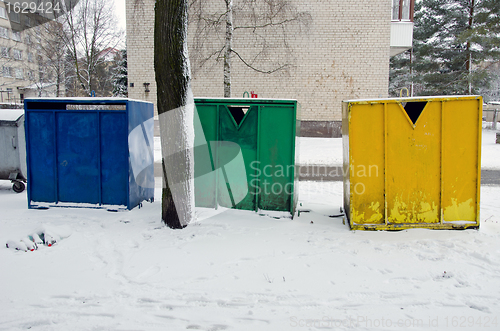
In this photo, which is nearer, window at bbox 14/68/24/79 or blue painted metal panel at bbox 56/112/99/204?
blue painted metal panel at bbox 56/112/99/204

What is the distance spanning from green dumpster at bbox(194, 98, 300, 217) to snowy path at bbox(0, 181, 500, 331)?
399 mm

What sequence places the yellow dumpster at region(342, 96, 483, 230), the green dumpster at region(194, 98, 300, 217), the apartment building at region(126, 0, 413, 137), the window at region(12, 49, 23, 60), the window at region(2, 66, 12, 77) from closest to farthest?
the yellow dumpster at region(342, 96, 483, 230) → the green dumpster at region(194, 98, 300, 217) → the apartment building at region(126, 0, 413, 137) → the window at region(2, 66, 12, 77) → the window at region(12, 49, 23, 60)

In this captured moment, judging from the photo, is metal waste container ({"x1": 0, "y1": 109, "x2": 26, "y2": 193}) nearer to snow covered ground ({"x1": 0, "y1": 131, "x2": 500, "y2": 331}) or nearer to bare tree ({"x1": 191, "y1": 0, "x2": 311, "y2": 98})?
snow covered ground ({"x1": 0, "y1": 131, "x2": 500, "y2": 331})

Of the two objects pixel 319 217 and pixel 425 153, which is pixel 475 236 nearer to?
pixel 425 153

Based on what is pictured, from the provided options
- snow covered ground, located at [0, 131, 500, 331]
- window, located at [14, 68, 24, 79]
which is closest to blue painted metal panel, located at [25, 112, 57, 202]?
snow covered ground, located at [0, 131, 500, 331]

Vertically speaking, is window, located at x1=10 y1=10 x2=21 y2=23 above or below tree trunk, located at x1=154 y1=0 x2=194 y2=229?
above

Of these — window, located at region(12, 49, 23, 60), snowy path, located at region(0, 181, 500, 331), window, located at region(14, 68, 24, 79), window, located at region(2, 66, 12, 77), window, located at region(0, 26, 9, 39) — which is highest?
window, located at region(0, 26, 9, 39)

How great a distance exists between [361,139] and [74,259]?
386cm

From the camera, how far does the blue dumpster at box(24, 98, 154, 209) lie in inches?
205

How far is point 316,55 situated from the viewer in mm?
15312

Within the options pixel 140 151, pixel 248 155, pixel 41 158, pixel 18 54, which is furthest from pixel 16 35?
pixel 248 155

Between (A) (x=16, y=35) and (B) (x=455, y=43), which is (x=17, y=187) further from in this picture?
(A) (x=16, y=35)

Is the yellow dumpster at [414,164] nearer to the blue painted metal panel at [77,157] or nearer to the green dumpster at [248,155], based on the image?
the green dumpster at [248,155]

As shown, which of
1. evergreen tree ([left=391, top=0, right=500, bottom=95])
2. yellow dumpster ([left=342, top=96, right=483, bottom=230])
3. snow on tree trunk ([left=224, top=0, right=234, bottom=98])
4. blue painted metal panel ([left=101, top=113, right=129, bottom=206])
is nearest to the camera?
yellow dumpster ([left=342, top=96, right=483, bottom=230])
